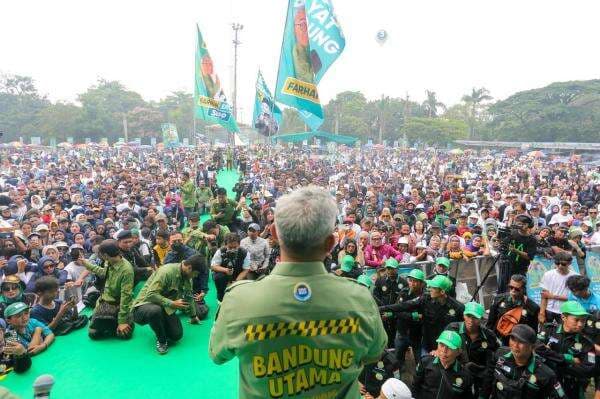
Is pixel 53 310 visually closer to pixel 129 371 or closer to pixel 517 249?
pixel 129 371

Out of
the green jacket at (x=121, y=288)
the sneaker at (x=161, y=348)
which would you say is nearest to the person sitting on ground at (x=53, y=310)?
the green jacket at (x=121, y=288)

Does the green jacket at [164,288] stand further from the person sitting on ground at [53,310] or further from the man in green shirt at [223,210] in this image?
the man in green shirt at [223,210]

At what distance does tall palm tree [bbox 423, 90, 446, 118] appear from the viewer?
62281 millimetres

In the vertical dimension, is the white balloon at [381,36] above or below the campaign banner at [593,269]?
above

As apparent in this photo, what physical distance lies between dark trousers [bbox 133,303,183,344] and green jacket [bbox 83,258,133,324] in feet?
0.91

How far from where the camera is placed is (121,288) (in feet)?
16.8

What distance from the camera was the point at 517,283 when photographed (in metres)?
4.18

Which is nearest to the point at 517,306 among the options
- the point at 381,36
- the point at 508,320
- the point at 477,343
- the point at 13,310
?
the point at 508,320

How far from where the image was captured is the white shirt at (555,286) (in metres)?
4.77

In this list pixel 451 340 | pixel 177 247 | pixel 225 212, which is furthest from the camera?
pixel 225 212

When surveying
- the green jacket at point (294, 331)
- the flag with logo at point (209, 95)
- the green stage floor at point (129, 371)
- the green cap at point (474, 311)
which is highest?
the flag with logo at point (209, 95)

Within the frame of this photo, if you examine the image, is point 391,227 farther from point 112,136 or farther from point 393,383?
point 112,136

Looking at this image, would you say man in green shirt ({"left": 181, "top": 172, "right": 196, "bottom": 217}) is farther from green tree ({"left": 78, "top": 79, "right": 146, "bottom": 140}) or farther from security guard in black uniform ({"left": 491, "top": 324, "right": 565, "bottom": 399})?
green tree ({"left": 78, "top": 79, "right": 146, "bottom": 140})

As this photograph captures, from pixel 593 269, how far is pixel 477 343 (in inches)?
138
